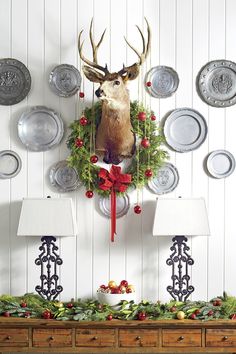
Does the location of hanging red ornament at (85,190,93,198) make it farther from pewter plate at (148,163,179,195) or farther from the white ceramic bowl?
the white ceramic bowl

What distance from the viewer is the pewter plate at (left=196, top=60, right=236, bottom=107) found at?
13.0 feet

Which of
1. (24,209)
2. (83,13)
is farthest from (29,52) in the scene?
(24,209)

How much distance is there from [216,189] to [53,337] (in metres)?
1.40

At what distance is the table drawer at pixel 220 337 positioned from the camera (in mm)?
3449

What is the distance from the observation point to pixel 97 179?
12.8 ft

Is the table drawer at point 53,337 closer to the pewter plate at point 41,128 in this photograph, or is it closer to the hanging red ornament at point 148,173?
the hanging red ornament at point 148,173

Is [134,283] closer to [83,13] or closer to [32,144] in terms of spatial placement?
[32,144]

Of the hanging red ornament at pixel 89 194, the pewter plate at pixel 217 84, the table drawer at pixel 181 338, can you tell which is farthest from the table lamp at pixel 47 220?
the pewter plate at pixel 217 84

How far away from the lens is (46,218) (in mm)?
3648

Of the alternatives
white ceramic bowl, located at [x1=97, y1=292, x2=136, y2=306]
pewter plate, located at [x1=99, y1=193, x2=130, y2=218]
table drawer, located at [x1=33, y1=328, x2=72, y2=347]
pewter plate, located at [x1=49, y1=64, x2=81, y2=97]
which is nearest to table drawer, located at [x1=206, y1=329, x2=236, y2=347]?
white ceramic bowl, located at [x1=97, y1=292, x2=136, y2=306]

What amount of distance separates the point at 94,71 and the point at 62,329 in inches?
60.7

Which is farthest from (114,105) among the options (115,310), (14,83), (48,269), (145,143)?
(115,310)

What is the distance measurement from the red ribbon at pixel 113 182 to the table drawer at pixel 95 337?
2.13ft

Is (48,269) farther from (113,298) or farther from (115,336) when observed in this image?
(115,336)
